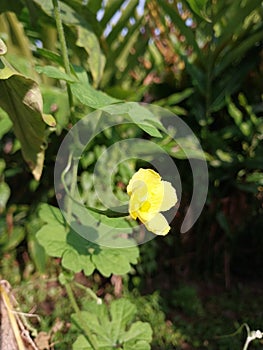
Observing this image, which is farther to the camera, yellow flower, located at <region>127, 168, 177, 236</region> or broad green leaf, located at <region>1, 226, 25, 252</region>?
broad green leaf, located at <region>1, 226, 25, 252</region>

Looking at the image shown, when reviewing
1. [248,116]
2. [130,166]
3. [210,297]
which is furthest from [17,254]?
[248,116]

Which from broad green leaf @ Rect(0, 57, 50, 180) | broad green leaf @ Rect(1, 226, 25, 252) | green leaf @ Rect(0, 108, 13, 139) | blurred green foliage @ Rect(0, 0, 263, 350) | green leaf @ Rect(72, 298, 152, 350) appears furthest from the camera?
broad green leaf @ Rect(1, 226, 25, 252)

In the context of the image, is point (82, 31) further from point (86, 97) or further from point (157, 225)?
point (157, 225)

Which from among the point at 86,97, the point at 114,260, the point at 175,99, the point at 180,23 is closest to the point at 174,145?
the point at 175,99

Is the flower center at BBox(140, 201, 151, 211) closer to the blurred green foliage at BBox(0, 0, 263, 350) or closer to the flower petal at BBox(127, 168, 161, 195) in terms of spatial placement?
the flower petal at BBox(127, 168, 161, 195)

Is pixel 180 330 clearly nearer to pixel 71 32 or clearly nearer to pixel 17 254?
pixel 17 254

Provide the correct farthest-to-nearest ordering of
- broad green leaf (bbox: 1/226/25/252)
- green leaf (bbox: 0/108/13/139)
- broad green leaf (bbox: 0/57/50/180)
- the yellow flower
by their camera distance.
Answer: broad green leaf (bbox: 1/226/25/252)
green leaf (bbox: 0/108/13/139)
broad green leaf (bbox: 0/57/50/180)
the yellow flower

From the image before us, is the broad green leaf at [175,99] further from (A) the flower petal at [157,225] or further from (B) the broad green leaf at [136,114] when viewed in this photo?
(A) the flower petal at [157,225]

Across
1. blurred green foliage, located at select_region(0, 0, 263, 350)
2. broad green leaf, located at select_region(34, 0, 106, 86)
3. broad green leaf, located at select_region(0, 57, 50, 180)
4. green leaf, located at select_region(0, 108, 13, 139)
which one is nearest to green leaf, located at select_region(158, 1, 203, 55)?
blurred green foliage, located at select_region(0, 0, 263, 350)
